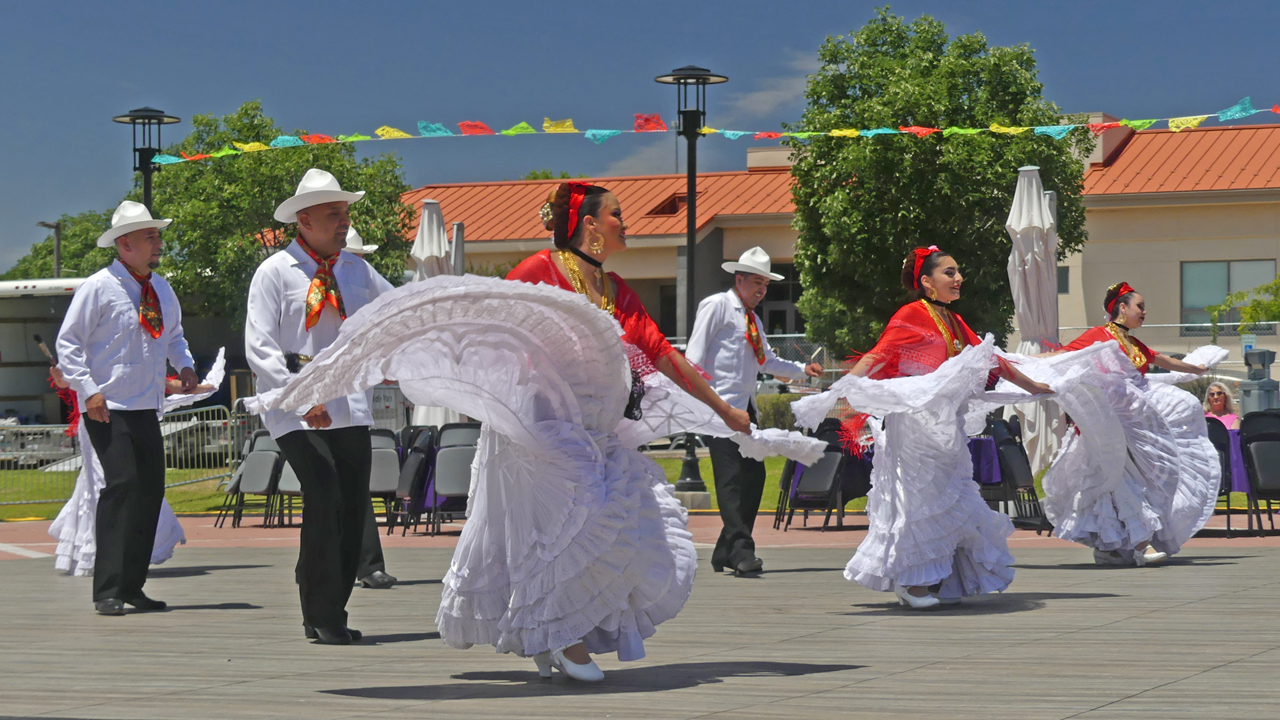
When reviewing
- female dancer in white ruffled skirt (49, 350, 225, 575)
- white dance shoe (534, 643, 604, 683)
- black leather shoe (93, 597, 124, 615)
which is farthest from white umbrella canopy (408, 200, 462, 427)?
white dance shoe (534, 643, 604, 683)

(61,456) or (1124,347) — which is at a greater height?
(1124,347)

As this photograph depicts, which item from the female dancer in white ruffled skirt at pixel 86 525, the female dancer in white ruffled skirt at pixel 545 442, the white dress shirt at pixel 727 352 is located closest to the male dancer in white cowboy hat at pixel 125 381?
the female dancer in white ruffled skirt at pixel 86 525

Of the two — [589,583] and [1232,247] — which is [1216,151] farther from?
[589,583]

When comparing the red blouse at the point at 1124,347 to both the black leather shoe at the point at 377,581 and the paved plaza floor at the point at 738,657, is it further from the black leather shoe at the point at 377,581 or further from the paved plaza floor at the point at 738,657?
the black leather shoe at the point at 377,581

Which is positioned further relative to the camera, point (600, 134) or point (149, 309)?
point (600, 134)

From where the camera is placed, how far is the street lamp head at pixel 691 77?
17.0 m

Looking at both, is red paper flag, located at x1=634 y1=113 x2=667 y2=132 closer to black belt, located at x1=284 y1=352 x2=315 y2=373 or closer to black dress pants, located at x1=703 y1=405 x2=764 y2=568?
black dress pants, located at x1=703 y1=405 x2=764 y2=568

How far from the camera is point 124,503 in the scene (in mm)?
7922

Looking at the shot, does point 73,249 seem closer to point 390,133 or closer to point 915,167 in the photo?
point 915,167

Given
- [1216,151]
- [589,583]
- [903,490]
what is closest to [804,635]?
[903,490]

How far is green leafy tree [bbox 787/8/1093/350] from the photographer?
34.1m

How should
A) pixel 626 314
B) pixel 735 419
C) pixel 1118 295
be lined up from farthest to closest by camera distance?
1. pixel 1118 295
2. pixel 626 314
3. pixel 735 419

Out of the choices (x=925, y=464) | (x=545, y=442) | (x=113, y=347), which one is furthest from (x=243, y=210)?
(x=545, y=442)

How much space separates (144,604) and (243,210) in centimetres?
3412
